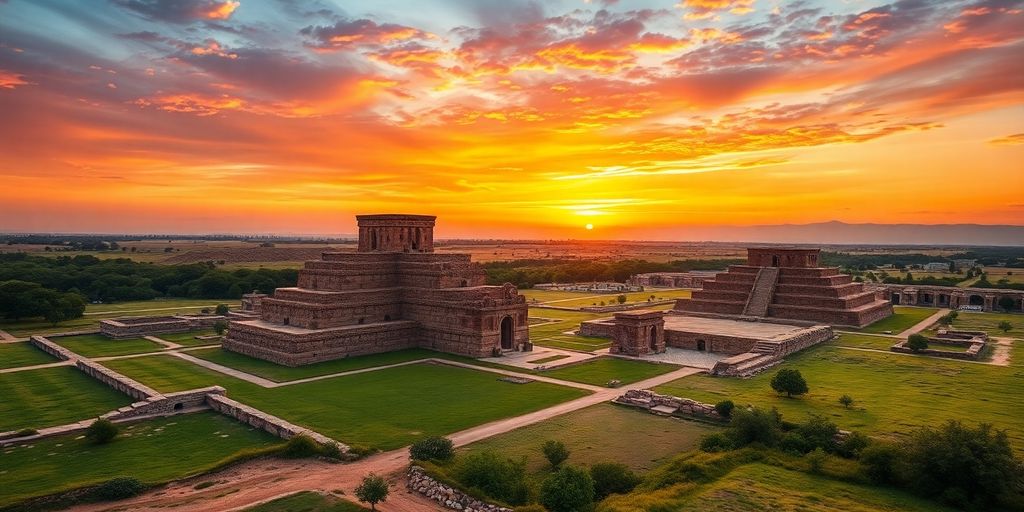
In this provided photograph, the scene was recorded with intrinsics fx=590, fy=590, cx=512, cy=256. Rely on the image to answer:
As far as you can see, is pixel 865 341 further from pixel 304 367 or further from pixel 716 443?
pixel 304 367

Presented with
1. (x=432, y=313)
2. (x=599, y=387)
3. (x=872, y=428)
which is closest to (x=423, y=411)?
(x=599, y=387)

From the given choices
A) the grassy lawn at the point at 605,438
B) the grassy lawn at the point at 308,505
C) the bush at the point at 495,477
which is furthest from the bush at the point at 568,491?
the grassy lawn at the point at 308,505

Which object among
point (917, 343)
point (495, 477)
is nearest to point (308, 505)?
point (495, 477)

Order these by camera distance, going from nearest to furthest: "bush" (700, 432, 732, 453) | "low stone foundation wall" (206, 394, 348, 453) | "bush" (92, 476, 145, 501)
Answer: "bush" (92, 476, 145, 501) < "bush" (700, 432, 732, 453) < "low stone foundation wall" (206, 394, 348, 453)

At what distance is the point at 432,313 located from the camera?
44656 mm

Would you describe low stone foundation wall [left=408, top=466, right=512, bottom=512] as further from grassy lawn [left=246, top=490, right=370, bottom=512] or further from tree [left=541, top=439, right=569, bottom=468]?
tree [left=541, top=439, right=569, bottom=468]

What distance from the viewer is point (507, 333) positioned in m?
44.0

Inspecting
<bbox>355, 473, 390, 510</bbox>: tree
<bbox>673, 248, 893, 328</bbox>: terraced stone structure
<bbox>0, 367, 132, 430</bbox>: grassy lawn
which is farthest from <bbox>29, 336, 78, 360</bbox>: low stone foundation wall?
<bbox>673, 248, 893, 328</bbox>: terraced stone structure

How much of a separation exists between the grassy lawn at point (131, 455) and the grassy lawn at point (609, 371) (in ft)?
57.7

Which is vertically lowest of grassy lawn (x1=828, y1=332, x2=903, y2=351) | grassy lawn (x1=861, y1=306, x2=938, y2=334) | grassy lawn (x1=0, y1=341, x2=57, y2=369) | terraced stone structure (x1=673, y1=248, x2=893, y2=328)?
grassy lawn (x1=0, y1=341, x2=57, y2=369)

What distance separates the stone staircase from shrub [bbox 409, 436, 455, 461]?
136 feet

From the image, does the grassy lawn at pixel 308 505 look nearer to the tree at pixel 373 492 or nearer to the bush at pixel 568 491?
the tree at pixel 373 492

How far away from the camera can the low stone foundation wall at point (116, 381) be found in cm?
3019

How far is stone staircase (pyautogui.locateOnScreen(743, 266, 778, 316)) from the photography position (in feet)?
180
